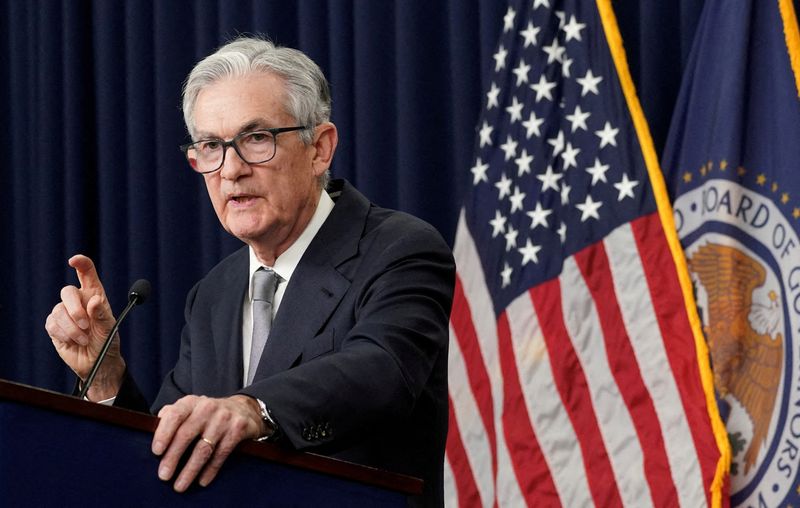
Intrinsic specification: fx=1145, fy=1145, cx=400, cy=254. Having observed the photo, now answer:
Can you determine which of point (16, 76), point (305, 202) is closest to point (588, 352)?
point (305, 202)

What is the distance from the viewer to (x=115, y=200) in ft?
15.9

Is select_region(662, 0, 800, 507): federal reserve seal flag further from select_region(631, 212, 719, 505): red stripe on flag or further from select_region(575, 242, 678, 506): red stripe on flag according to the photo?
select_region(575, 242, 678, 506): red stripe on flag

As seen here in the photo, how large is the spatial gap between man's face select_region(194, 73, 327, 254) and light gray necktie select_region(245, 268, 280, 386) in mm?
68

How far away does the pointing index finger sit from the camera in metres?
1.87

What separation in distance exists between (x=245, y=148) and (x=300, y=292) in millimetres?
309

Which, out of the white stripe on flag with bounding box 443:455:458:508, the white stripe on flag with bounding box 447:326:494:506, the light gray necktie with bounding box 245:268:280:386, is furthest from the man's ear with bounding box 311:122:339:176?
the white stripe on flag with bounding box 443:455:458:508

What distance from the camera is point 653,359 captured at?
10.9 ft

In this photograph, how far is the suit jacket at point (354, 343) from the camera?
1.68 meters

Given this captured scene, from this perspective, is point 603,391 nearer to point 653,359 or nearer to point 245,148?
point 653,359

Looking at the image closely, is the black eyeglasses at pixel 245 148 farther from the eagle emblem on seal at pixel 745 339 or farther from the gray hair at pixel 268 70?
the eagle emblem on seal at pixel 745 339

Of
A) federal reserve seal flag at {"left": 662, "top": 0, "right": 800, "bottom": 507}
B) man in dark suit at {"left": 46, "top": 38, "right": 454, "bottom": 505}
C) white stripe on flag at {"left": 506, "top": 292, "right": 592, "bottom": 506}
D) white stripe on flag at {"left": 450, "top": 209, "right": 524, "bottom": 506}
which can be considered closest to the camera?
man in dark suit at {"left": 46, "top": 38, "right": 454, "bottom": 505}

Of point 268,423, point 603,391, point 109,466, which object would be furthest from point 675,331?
point 109,466

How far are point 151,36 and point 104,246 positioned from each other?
0.92 meters

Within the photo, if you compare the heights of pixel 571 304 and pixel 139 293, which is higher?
pixel 139 293
